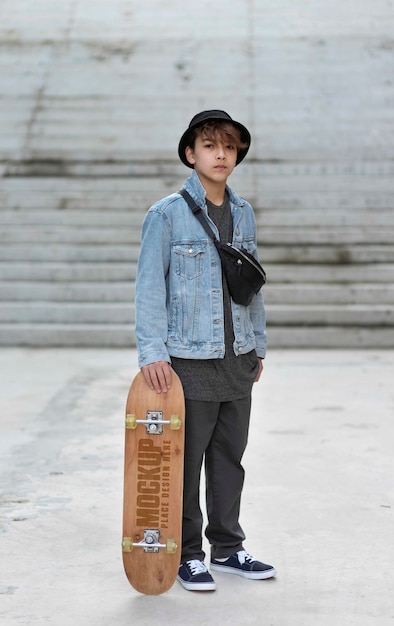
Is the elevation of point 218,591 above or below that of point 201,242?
below

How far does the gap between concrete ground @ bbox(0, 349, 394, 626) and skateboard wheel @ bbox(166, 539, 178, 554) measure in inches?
6.7

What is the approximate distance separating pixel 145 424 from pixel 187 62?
11004 millimetres

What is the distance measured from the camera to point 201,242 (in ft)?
11.7

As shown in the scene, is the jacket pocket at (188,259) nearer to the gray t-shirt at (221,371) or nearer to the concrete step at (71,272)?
the gray t-shirt at (221,371)

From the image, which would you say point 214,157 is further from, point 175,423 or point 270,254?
point 270,254

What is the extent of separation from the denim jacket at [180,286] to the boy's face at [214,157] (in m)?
0.07

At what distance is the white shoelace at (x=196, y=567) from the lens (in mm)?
3566

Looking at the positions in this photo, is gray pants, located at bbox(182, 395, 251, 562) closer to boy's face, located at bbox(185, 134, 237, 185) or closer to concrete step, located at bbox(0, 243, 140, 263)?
boy's face, located at bbox(185, 134, 237, 185)

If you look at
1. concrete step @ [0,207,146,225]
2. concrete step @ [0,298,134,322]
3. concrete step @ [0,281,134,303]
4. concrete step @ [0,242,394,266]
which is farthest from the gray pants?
concrete step @ [0,207,146,225]

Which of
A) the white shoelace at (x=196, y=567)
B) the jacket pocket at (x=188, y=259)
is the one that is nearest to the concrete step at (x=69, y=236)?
the jacket pocket at (x=188, y=259)

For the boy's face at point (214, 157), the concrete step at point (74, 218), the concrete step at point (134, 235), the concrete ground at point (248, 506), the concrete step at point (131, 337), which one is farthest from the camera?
the concrete step at point (74, 218)

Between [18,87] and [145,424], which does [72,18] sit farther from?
[145,424]

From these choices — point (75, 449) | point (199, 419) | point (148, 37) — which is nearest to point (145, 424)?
point (199, 419)

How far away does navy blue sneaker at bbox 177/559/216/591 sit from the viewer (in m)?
3.52
